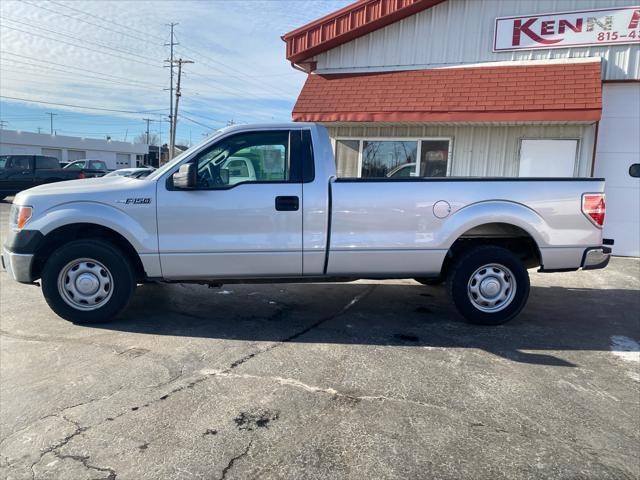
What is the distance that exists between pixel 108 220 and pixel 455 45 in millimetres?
8676

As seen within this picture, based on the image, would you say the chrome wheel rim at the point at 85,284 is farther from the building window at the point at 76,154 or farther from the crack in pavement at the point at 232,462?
the building window at the point at 76,154

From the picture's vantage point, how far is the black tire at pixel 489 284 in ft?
16.3

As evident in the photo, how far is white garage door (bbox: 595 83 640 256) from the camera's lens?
9.48 m

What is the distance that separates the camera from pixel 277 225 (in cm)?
476

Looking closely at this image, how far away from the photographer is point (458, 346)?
451 centimetres

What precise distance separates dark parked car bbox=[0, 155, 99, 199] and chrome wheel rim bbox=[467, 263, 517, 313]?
18097 mm

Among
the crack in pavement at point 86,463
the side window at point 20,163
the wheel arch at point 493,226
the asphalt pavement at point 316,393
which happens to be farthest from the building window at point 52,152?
the crack in pavement at point 86,463

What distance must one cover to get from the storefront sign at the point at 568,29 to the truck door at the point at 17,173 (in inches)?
702

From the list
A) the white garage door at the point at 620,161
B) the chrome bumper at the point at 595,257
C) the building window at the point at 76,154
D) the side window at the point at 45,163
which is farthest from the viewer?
the building window at the point at 76,154

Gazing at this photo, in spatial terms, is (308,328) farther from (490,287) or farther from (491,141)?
(491,141)

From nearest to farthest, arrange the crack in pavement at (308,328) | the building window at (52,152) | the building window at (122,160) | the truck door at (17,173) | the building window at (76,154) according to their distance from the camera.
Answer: the crack in pavement at (308,328), the truck door at (17,173), the building window at (52,152), the building window at (76,154), the building window at (122,160)

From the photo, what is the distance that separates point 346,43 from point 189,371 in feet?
31.2

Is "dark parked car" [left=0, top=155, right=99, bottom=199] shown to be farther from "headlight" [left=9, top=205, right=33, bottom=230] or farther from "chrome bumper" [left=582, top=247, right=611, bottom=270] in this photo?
"chrome bumper" [left=582, top=247, right=611, bottom=270]

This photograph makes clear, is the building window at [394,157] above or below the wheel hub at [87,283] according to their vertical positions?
above
